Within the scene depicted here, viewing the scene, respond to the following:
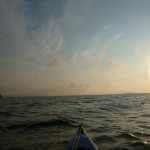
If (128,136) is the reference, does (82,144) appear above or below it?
above

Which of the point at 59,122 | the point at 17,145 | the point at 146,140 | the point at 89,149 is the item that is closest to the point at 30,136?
the point at 17,145

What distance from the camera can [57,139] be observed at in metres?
6.83

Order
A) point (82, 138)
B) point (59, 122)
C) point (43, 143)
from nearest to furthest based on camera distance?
point (82, 138)
point (43, 143)
point (59, 122)

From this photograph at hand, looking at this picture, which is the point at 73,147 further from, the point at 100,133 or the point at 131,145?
the point at 100,133

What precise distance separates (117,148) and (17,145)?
471cm

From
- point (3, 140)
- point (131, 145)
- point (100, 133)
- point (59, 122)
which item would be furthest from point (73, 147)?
point (59, 122)

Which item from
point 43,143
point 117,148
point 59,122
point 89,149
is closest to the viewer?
point 89,149

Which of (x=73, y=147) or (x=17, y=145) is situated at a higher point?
(x=73, y=147)

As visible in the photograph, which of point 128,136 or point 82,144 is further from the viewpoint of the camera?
point 128,136

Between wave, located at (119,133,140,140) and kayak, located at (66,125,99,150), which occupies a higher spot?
kayak, located at (66,125,99,150)

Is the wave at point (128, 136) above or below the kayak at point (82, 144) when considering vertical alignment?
below

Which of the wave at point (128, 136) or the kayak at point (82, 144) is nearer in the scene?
the kayak at point (82, 144)

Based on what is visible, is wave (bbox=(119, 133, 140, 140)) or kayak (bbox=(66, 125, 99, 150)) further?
wave (bbox=(119, 133, 140, 140))

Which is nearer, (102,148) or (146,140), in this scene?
(102,148)
